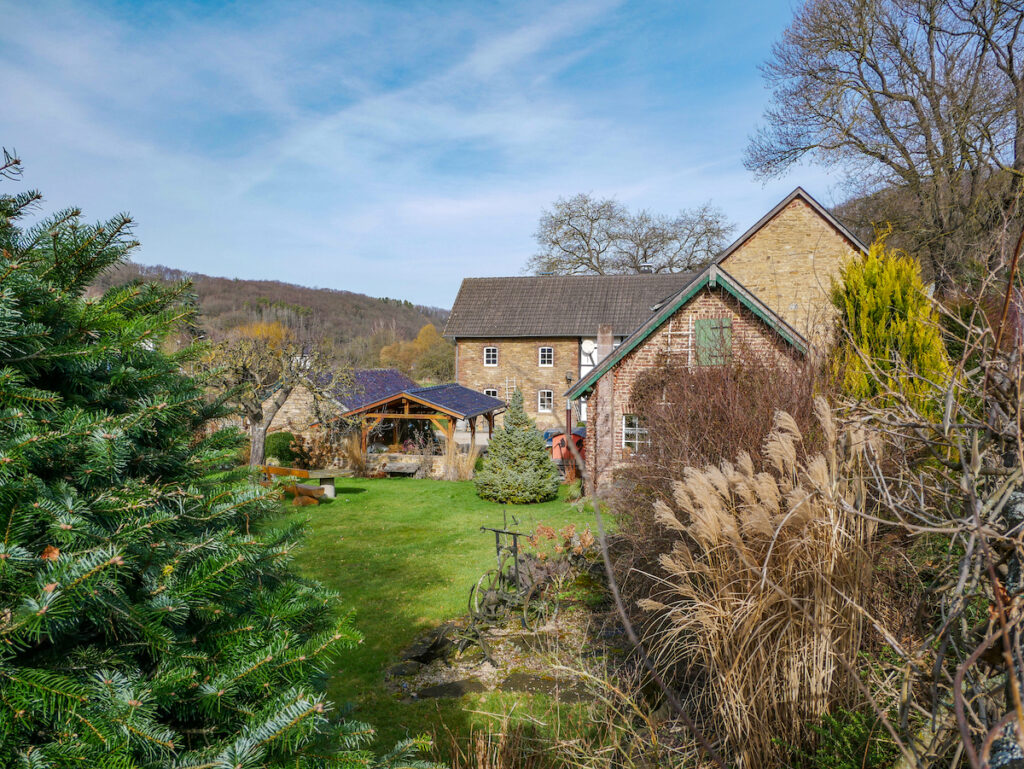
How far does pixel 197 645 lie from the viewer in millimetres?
1800

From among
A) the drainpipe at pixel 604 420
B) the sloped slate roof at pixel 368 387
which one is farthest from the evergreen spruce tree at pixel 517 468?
the sloped slate roof at pixel 368 387

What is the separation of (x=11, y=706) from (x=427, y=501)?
46.5 feet

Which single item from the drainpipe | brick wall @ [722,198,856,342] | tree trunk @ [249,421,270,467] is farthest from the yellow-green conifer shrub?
tree trunk @ [249,421,270,467]

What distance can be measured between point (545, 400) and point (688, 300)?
18.1 metres

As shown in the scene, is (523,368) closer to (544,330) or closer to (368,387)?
(544,330)

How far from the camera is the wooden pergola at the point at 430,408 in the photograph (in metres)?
19.5

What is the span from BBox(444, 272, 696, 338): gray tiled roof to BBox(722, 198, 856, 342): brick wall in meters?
11.7

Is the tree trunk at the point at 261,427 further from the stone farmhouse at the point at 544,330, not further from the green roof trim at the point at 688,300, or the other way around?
the stone farmhouse at the point at 544,330

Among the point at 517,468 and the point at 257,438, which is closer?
the point at 517,468

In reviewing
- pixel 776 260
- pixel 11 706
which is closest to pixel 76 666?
pixel 11 706

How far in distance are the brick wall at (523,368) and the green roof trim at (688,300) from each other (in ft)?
53.3

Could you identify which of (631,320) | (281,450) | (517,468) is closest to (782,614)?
(517,468)

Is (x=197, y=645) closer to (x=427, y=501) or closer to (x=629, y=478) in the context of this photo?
(x=629, y=478)

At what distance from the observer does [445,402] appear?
66.7 ft
